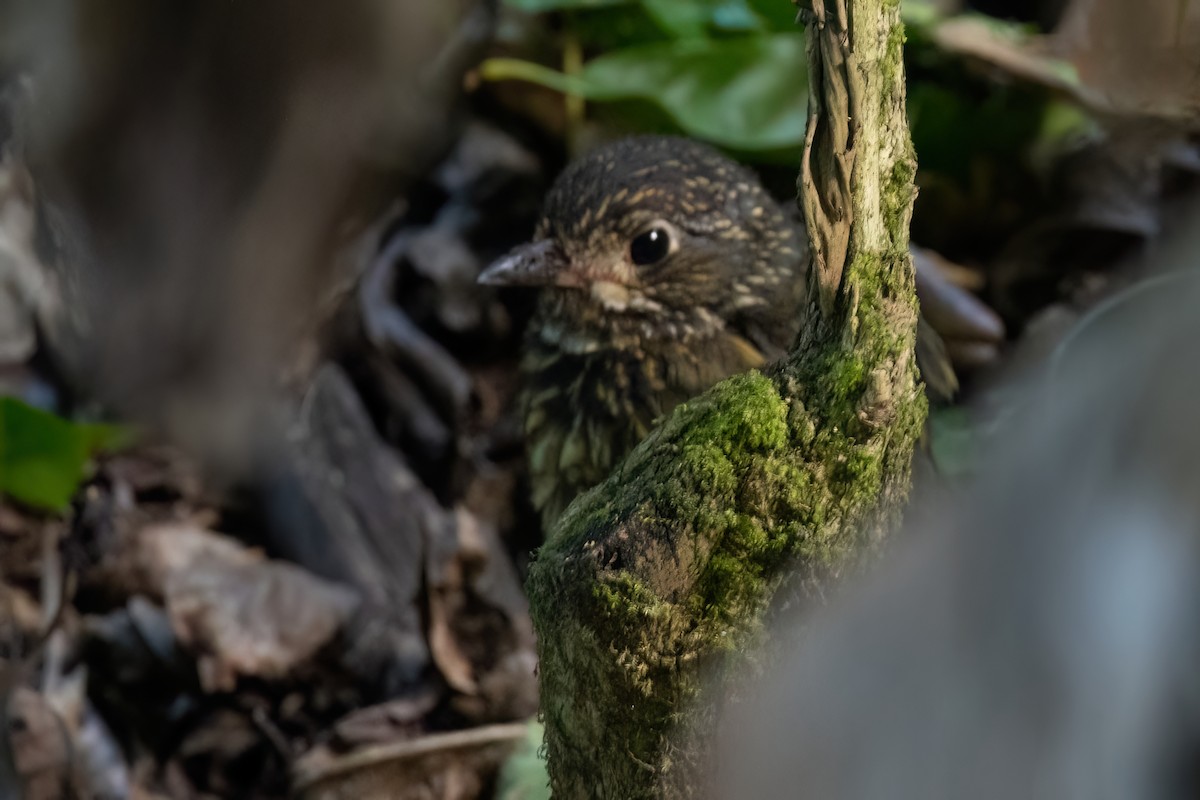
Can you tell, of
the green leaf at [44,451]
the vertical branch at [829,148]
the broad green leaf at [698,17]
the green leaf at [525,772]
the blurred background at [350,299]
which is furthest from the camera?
the broad green leaf at [698,17]

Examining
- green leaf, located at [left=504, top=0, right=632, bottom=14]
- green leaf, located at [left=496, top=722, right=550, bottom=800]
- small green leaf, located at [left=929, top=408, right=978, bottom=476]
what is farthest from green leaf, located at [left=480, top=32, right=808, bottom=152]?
green leaf, located at [left=496, top=722, right=550, bottom=800]

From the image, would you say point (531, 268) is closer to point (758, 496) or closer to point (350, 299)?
point (758, 496)

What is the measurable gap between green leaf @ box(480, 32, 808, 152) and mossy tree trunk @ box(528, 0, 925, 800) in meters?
1.40

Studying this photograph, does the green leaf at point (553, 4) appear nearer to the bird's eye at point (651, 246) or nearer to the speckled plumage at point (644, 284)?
the speckled plumage at point (644, 284)

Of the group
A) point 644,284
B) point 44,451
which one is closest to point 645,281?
point 644,284

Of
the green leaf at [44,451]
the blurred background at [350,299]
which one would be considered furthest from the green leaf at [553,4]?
the green leaf at [44,451]

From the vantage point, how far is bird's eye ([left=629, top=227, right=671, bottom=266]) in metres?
1.76

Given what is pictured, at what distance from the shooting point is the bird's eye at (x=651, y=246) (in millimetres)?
1762

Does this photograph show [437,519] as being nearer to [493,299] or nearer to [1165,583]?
[493,299]

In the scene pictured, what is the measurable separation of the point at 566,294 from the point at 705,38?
937 mm

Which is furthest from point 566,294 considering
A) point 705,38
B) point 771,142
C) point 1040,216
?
point 1040,216

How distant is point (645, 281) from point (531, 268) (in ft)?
0.59

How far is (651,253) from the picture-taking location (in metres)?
1.77

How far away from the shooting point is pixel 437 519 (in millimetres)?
2477
